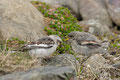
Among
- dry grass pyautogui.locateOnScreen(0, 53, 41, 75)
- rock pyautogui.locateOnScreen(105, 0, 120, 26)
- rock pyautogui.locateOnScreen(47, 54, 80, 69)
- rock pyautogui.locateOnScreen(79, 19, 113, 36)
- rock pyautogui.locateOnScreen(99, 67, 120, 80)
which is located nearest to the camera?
dry grass pyautogui.locateOnScreen(0, 53, 41, 75)

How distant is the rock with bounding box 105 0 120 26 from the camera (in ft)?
48.5

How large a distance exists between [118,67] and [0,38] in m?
3.98

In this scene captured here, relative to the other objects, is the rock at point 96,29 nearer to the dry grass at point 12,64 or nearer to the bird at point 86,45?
the bird at point 86,45

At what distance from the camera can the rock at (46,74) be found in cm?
390

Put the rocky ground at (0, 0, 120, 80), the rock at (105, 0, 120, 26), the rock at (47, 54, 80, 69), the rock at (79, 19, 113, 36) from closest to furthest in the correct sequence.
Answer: the rocky ground at (0, 0, 120, 80)
the rock at (47, 54, 80, 69)
the rock at (79, 19, 113, 36)
the rock at (105, 0, 120, 26)

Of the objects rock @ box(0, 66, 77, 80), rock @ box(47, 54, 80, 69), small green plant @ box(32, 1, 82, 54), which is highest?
small green plant @ box(32, 1, 82, 54)

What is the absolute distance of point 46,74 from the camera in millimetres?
4031

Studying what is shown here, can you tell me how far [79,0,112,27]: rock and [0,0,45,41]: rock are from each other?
5.72 metres

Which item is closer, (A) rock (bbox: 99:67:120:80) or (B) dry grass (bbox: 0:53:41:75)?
(B) dry grass (bbox: 0:53:41:75)

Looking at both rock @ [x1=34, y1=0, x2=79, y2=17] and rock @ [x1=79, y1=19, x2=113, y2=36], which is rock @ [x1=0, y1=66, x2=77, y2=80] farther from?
rock @ [x1=34, y1=0, x2=79, y2=17]

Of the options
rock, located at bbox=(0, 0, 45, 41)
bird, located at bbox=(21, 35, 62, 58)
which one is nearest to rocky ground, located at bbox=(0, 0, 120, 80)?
rock, located at bbox=(0, 0, 45, 41)

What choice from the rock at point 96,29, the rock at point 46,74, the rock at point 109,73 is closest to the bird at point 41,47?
the rock at point 109,73

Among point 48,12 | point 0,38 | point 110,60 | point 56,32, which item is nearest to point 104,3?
point 48,12

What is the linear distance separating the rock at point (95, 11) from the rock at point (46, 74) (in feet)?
36.6
